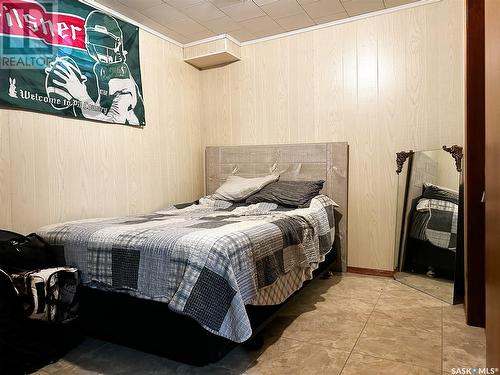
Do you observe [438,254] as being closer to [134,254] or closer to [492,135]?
[492,135]

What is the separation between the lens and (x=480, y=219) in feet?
6.73

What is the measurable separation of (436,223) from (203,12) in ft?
8.83

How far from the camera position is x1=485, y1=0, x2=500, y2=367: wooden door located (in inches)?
39.6

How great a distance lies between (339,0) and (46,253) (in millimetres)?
2921

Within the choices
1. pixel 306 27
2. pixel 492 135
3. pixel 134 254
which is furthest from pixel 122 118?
pixel 492 135

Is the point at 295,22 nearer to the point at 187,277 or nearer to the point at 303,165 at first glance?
the point at 303,165

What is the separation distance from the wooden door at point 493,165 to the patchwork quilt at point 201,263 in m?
0.91

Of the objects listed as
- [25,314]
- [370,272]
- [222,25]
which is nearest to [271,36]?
[222,25]

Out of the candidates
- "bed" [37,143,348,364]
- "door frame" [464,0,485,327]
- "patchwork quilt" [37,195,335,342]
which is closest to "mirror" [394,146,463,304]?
"door frame" [464,0,485,327]

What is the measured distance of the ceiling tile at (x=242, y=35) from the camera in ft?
11.3

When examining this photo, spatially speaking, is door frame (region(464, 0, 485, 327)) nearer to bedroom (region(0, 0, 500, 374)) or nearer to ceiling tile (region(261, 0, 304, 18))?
bedroom (region(0, 0, 500, 374))

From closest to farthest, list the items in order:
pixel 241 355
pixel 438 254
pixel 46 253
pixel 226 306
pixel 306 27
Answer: pixel 226 306
pixel 241 355
pixel 46 253
pixel 438 254
pixel 306 27

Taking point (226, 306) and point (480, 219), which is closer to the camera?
point (226, 306)

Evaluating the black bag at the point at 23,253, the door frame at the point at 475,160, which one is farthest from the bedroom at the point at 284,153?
the black bag at the point at 23,253
